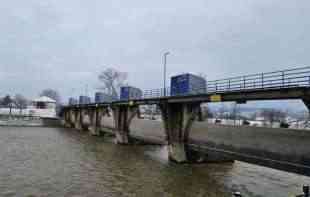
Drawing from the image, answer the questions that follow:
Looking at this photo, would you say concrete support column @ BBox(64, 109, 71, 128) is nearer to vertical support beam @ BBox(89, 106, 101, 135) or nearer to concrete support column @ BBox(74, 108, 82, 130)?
concrete support column @ BBox(74, 108, 82, 130)

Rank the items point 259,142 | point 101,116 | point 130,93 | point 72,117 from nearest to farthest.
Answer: point 259,142, point 130,93, point 101,116, point 72,117

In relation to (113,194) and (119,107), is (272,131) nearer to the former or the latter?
(113,194)

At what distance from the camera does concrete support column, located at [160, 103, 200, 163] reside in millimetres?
22109

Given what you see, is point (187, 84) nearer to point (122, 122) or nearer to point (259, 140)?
point (259, 140)

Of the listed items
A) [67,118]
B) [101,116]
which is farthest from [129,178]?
[67,118]

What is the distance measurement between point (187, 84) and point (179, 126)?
404cm

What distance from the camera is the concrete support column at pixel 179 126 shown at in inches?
870

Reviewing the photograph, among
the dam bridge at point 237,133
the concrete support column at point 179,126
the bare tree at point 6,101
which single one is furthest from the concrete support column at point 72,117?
the bare tree at point 6,101

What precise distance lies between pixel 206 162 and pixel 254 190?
27.8 ft

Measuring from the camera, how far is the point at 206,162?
23.4 metres

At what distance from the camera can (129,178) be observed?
1694 cm

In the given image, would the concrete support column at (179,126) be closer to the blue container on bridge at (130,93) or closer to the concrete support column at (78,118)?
the blue container on bridge at (130,93)

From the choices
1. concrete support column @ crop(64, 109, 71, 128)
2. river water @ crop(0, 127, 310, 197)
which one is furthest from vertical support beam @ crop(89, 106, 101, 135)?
concrete support column @ crop(64, 109, 71, 128)

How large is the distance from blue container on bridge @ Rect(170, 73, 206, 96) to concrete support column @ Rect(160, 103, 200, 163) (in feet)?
4.21
